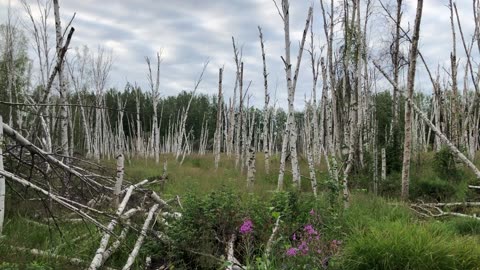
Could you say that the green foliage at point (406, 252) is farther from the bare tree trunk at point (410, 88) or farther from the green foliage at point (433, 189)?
the green foliage at point (433, 189)

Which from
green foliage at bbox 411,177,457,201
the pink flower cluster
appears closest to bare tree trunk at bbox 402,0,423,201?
green foliage at bbox 411,177,457,201

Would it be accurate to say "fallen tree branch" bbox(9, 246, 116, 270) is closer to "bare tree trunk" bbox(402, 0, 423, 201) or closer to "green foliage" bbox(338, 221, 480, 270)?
"green foliage" bbox(338, 221, 480, 270)

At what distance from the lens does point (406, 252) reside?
4.76 meters

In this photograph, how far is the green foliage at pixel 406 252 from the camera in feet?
15.5

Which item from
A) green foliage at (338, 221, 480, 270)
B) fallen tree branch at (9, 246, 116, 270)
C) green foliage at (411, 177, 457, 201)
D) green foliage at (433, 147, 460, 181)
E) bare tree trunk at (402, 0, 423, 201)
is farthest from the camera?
green foliage at (433, 147, 460, 181)

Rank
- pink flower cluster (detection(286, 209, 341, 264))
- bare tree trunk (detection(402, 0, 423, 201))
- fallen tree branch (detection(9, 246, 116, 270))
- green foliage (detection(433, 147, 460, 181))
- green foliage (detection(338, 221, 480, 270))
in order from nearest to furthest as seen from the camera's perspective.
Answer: pink flower cluster (detection(286, 209, 341, 264)) → green foliage (detection(338, 221, 480, 270)) → fallen tree branch (detection(9, 246, 116, 270)) → bare tree trunk (detection(402, 0, 423, 201)) → green foliage (detection(433, 147, 460, 181))

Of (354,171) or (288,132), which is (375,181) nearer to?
(354,171)

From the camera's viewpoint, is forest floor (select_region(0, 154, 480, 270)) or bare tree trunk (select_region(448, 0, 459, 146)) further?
bare tree trunk (select_region(448, 0, 459, 146))

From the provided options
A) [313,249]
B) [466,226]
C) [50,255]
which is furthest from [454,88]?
[50,255]

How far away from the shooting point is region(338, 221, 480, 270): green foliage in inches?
186

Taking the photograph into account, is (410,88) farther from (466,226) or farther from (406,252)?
(406,252)

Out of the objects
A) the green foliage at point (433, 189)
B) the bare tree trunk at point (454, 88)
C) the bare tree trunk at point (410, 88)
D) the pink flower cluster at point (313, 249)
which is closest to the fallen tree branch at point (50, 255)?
the pink flower cluster at point (313, 249)

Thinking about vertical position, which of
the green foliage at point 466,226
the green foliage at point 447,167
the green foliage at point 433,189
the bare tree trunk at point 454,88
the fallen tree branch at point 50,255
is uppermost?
the bare tree trunk at point 454,88

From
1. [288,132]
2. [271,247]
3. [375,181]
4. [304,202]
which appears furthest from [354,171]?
[271,247]
